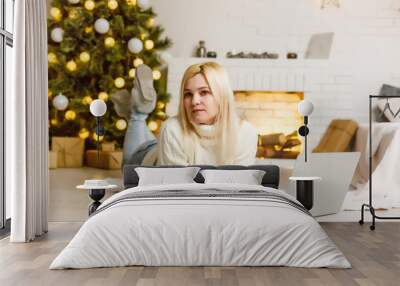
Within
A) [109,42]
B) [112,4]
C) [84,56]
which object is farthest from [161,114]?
[112,4]

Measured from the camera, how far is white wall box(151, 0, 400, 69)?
25.7 feet

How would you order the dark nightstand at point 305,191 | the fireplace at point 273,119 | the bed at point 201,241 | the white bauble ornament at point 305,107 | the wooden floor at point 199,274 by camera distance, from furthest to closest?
the fireplace at point 273,119
the white bauble ornament at point 305,107
the dark nightstand at point 305,191
the bed at point 201,241
the wooden floor at point 199,274

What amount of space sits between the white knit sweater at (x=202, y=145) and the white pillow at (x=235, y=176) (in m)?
0.73

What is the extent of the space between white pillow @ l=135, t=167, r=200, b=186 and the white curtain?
39.4 inches

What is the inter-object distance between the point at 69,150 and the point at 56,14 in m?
1.63

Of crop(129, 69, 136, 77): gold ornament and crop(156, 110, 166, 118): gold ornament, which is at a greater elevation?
crop(129, 69, 136, 77): gold ornament

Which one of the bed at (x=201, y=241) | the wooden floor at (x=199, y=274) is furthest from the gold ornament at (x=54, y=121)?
the bed at (x=201, y=241)

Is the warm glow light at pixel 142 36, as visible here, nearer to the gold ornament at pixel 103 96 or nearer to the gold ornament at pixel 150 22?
the gold ornament at pixel 150 22

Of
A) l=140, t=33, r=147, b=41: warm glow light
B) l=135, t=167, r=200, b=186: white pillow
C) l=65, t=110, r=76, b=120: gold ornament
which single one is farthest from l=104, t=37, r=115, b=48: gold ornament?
l=135, t=167, r=200, b=186: white pillow

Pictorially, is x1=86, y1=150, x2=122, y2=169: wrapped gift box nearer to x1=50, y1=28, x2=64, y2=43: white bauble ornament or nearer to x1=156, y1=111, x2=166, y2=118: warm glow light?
x1=156, y1=111, x2=166, y2=118: warm glow light

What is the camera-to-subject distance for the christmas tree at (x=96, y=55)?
309 inches

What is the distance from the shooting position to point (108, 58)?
7.89 m

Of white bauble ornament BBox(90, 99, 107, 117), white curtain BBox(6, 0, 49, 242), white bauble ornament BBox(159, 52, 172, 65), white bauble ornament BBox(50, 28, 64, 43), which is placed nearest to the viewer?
white curtain BBox(6, 0, 49, 242)

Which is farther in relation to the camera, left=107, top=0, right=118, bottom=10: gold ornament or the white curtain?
left=107, top=0, right=118, bottom=10: gold ornament
